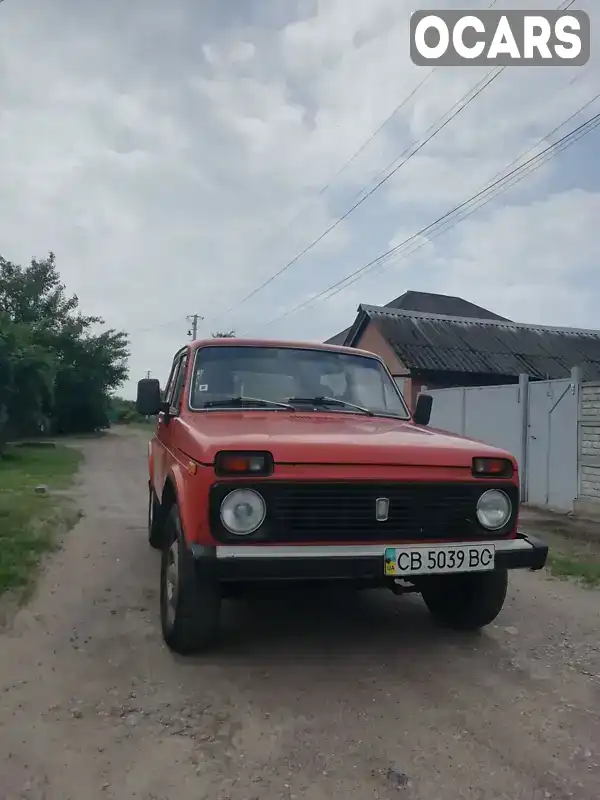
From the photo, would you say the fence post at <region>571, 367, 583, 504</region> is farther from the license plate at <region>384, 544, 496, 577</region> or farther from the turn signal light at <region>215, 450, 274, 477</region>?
the turn signal light at <region>215, 450, 274, 477</region>

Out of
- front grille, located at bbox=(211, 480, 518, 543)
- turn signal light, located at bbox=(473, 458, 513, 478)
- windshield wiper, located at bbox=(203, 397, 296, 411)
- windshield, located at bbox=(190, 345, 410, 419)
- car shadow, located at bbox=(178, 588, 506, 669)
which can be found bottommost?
car shadow, located at bbox=(178, 588, 506, 669)

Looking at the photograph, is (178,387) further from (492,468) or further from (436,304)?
(436,304)

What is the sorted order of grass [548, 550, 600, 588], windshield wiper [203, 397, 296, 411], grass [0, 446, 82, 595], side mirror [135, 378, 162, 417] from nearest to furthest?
windshield wiper [203, 397, 296, 411] → side mirror [135, 378, 162, 417] → grass [0, 446, 82, 595] → grass [548, 550, 600, 588]

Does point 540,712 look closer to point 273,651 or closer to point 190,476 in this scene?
point 273,651

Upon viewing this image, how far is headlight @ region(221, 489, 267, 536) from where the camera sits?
3.17 m

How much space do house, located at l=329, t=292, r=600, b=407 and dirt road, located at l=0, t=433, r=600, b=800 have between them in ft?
42.0

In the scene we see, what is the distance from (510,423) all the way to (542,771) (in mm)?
8771

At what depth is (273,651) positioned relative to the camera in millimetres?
3754

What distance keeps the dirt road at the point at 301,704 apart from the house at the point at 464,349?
1281cm

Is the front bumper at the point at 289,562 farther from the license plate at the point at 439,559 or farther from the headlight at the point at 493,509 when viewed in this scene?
the headlight at the point at 493,509

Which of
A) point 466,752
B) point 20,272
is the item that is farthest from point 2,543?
point 20,272

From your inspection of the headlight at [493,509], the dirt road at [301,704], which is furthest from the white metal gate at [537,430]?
the headlight at [493,509]

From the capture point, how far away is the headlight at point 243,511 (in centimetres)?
317

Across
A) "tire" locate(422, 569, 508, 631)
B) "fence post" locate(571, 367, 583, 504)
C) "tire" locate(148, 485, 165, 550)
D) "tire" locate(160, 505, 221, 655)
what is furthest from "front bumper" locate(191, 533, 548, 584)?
"fence post" locate(571, 367, 583, 504)
